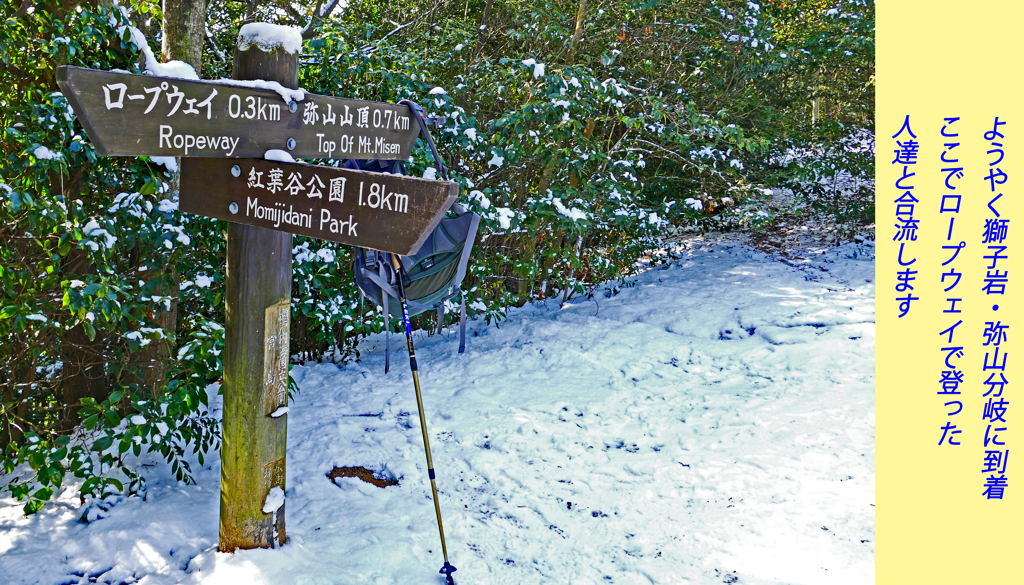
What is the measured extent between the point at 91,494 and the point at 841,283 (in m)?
6.65

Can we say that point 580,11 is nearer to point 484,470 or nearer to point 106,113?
point 484,470

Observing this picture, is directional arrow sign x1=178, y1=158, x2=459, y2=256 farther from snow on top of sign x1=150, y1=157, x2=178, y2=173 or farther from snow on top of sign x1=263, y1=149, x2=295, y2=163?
snow on top of sign x1=150, y1=157, x2=178, y2=173

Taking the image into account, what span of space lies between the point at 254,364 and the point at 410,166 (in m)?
1.98

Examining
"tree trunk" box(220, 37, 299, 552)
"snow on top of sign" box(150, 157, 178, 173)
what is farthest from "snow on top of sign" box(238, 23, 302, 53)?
"snow on top of sign" box(150, 157, 178, 173)

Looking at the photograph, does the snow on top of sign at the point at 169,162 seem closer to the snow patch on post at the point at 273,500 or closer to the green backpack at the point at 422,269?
the green backpack at the point at 422,269

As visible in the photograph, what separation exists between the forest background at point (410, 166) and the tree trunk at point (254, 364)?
0.50 metres

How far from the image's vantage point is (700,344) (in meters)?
5.58

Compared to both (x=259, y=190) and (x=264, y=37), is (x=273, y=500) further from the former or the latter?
(x=264, y=37)

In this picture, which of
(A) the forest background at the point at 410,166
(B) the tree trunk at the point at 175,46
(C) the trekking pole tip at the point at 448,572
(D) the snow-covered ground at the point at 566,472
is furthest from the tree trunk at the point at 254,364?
(B) the tree trunk at the point at 175,46

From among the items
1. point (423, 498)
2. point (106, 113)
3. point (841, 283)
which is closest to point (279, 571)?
point (423, 498)

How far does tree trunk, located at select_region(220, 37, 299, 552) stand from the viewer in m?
2.56

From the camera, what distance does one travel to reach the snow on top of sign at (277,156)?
2.35 m

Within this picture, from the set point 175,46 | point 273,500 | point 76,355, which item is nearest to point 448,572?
point 273,500

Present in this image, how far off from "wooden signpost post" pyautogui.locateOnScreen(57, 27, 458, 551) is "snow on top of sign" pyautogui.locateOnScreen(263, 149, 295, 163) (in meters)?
0.03
